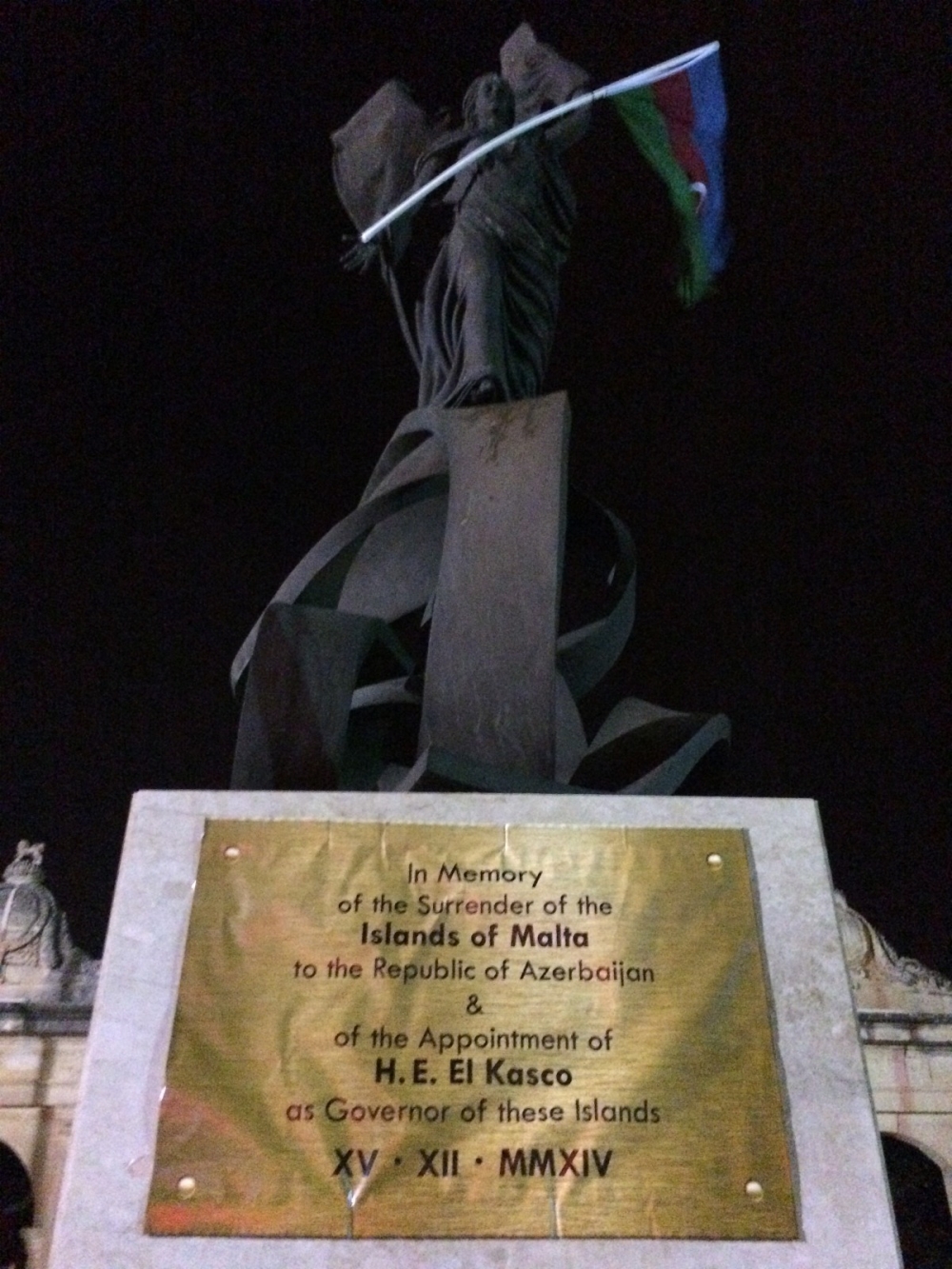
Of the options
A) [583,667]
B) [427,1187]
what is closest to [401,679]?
[583,667]

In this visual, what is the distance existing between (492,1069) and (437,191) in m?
5.43

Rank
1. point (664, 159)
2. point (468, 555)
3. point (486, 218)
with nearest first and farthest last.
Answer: point (468, 555) → point (486, 218) → point (664, 159)

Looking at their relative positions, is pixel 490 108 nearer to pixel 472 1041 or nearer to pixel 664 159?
pixel 664 159

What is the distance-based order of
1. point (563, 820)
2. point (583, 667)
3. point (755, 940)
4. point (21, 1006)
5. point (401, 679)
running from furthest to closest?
point (21, 1006) → point (583, 667) → point (401, 679) → point (563, 820) → point (755, 940)

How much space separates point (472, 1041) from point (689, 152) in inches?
235

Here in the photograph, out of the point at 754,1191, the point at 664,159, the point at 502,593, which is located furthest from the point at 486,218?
Answer: the point at 754,1191

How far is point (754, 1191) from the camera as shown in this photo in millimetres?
1972

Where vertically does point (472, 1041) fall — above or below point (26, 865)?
below

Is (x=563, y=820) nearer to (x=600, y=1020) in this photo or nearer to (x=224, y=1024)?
(x=600, y=1020)

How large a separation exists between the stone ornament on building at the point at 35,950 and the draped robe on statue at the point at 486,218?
470 inches

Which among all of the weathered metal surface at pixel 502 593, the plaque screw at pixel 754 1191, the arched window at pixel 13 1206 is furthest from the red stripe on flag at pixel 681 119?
the arched window at pixel 13 1206

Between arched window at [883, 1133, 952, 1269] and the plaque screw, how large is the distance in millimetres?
13615

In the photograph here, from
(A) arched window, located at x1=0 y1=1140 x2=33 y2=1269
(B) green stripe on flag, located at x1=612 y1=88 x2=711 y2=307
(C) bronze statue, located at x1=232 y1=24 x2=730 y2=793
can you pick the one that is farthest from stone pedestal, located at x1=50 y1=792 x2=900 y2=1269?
(A) arched window, located at x1=0 y1=1140 x2=33 y2=1269

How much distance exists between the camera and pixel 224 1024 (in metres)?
2.15
